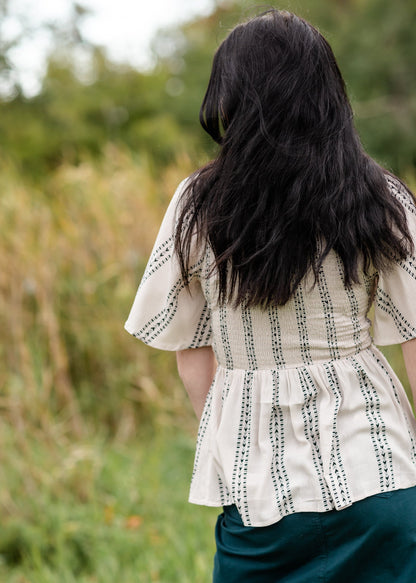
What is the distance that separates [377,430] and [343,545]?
8.7 inches

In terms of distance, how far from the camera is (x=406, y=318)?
139cm

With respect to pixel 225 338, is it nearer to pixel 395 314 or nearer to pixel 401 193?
pixel 395 314

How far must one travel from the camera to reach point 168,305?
1.50 m

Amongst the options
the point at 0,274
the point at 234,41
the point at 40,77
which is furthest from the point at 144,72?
the point at 234,41

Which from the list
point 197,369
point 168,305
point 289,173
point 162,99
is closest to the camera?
point 289,173

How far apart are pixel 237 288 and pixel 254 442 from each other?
0.30m

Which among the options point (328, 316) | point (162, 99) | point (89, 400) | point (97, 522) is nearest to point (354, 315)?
point (328, 316)

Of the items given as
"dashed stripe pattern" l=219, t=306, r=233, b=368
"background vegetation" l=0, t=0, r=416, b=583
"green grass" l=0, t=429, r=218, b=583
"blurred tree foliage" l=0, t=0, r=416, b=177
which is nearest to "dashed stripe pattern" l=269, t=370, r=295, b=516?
"dashed stripe pattern" l=219, t=306, r=233, b=368

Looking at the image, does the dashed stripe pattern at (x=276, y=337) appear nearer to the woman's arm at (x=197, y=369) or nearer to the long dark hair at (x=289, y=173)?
the long dark hair at (x=289, y=173)

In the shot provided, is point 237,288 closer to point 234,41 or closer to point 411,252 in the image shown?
point 411,252

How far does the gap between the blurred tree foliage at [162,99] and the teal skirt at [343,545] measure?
10241 mm

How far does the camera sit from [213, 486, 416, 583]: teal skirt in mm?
1287

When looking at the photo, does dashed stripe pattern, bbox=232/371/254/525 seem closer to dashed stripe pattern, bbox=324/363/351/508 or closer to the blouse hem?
the blouse hem

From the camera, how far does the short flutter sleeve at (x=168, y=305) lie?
1.46 meters
